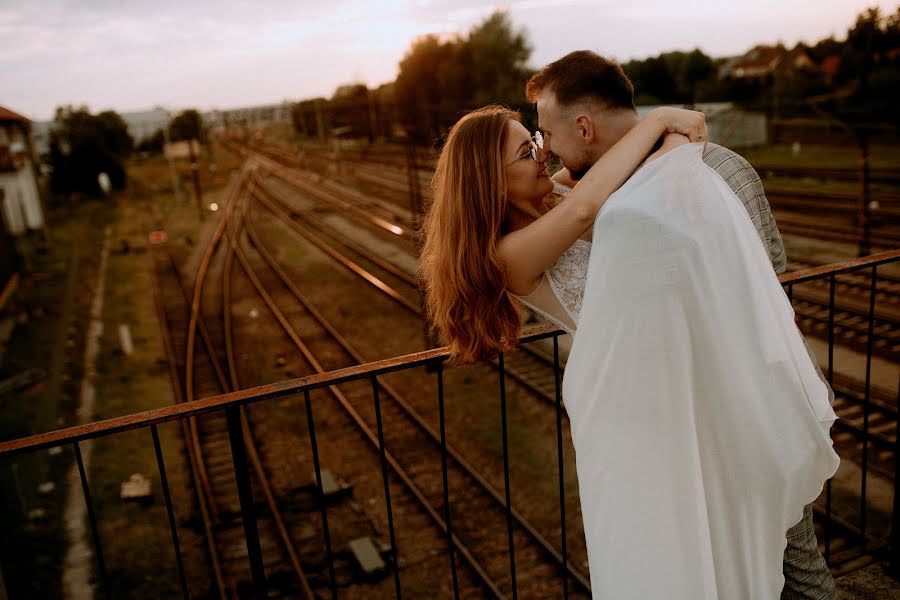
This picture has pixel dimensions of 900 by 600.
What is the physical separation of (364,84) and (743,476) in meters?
66.2

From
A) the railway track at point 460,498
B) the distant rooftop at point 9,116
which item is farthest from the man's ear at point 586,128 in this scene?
the distant rooftop at point 9,116

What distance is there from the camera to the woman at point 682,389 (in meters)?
1.79

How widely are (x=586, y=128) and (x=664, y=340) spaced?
0.77 metres

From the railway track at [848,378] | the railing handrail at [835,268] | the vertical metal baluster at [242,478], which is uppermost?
the railing handrail at [835,268]

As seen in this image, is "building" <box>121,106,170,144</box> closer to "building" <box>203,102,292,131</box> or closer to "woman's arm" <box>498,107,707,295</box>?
"building" <box>203,102,292,131</box>

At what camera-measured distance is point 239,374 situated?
44.1ft

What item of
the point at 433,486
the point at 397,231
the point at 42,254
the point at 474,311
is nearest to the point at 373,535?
the point at 433,486

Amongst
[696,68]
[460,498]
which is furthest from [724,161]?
[696,68]

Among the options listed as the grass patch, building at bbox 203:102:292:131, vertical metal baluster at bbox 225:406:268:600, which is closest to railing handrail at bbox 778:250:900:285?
vertical metal baluster at bbox 225:406:268:600

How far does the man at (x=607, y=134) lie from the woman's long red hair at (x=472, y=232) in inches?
5.7

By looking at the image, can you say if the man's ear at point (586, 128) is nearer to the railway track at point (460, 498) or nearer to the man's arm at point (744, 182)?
the man's arm at point (744, 182)

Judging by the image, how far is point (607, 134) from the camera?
2.22 meters

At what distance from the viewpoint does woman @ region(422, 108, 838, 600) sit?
5.87 ft

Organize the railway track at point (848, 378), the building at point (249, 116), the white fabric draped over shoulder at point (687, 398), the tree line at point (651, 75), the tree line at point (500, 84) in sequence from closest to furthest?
the white fabric draped over shoulder at point (687, 398)
the railway track at point (848, 378)
the tree line at point (500, 84)
the tree line at point (651, 75)
the building at point (249, 116)
